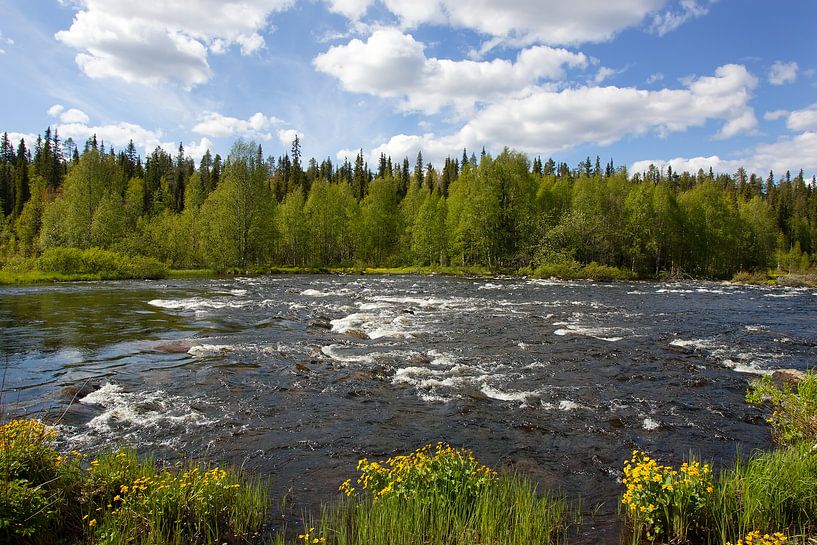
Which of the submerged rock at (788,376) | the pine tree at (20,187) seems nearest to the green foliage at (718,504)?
the submerged rock at (788,376)

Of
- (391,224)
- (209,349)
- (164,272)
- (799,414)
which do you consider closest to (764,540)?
(799,414)

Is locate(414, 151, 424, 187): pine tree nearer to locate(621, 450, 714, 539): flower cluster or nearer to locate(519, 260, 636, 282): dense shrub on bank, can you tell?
locate(519, 260, 636, 282): dense shrub on bank

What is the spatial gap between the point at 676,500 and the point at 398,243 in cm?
9383

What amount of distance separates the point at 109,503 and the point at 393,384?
356 inches

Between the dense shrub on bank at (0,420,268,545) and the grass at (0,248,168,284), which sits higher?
the grass at (0,248,168,284)

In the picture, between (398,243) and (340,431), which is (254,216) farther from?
(340,431)

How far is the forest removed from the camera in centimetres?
6831

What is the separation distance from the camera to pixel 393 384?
47.3ft

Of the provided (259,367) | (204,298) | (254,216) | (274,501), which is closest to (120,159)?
(254,216)

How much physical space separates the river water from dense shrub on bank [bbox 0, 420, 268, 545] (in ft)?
4.72

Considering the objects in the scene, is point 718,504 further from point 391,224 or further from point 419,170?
point 419,170

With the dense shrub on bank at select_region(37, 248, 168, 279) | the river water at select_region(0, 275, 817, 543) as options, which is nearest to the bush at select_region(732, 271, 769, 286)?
the river water at select_region(0, 275, 817, 543)

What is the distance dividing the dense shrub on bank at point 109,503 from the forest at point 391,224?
5426 cm

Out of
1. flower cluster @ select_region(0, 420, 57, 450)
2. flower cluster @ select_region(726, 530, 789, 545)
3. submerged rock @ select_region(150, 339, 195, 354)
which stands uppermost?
flower cluster @ select_region(0, 420, 57, 450)
